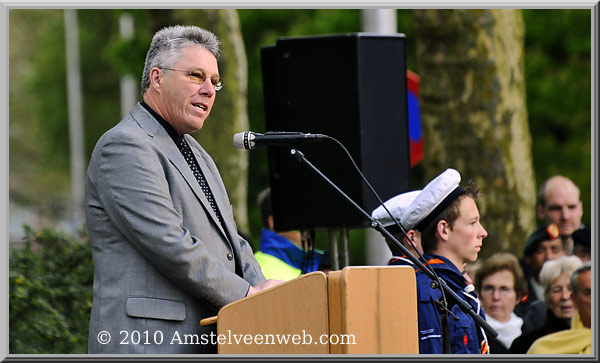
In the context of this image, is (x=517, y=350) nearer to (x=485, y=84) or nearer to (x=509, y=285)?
(x=509, y=285)

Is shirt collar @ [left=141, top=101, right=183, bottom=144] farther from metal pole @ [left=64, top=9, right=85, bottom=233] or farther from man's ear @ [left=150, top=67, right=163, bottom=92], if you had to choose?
metal pole @ [left=64, top=9, right=85, bottom=233]

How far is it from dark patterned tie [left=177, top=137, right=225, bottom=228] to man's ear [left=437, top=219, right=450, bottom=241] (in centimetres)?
108

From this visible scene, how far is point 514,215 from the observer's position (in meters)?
11.9

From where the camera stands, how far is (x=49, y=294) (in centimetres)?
762

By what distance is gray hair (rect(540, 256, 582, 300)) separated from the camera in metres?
7.08

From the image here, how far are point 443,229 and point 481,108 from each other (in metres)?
7.14

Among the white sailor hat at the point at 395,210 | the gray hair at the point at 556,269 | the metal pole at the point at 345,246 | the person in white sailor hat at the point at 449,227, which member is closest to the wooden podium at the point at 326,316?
the person in white sailor hat at the point at 449,227

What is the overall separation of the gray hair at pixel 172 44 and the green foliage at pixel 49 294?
312 cm

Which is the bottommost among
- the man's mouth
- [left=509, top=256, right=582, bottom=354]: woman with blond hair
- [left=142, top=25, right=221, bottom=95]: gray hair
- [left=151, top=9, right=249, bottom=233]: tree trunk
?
[left=509, top=256, right=582, bottom=354]: woman with blond hair

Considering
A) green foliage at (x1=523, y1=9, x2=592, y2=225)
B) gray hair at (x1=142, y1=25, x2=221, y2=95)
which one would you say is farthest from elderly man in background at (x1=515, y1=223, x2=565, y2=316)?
green foliage at (x1=523, y1=9, x2=592, y2=225)

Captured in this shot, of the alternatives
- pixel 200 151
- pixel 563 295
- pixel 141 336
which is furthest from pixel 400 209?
pixel 563 295

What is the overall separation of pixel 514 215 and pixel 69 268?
18.2 ft

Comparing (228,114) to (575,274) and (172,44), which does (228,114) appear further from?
(172,44)

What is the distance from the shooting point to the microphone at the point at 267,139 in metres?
4.35
